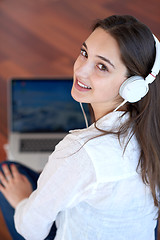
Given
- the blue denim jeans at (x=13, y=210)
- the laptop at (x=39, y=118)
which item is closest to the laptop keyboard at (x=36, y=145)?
the laptop at (x=39, y=118)

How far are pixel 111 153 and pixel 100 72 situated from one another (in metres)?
0.25

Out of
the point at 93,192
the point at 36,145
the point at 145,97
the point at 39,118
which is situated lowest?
the point at 36,145

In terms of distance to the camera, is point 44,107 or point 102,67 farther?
point 44,107

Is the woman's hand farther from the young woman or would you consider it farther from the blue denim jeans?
the young woman

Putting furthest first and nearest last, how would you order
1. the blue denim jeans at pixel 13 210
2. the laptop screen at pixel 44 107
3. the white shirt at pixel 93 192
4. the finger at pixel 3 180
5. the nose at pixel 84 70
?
the laptop screen at pixel 44 107 < the finger at pixel 3 180 < the blue denim jeans at pixel 13 210 < the nose at pixel 84 70 < the white shirt at pixel 93 192

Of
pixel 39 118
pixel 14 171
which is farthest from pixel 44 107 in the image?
pixel 14 171

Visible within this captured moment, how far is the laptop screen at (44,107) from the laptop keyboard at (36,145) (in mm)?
58

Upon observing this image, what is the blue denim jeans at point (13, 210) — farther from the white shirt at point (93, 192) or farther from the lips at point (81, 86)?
the lips at point (81, 86)

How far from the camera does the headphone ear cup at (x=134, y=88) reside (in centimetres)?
101

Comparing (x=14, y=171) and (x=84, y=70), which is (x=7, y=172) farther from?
(x=84, y=70)

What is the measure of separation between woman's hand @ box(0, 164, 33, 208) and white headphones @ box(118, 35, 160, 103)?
636mm

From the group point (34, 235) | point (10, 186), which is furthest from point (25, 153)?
point (34, 235)

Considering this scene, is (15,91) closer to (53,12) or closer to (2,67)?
(2,67)

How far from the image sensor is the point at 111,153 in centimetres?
99
